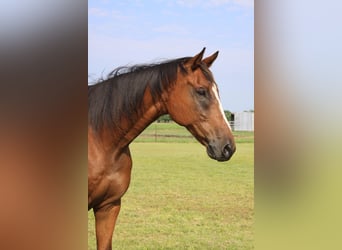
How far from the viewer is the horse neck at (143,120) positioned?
6.79 ft

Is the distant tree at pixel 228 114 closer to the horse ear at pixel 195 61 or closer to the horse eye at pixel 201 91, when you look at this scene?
the horse eye at pixel 201 91

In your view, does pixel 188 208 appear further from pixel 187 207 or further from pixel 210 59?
pixel 210 59

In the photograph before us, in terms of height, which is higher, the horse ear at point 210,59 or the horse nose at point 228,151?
the horse ear at point 210,59

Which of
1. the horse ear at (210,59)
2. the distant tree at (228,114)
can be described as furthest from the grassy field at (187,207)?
the horse ear at (210,59)

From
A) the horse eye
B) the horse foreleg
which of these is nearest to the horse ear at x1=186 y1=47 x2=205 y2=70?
the horse eye

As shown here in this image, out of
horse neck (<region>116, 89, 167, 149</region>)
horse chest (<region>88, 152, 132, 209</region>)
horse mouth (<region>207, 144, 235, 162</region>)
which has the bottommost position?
horse chest (<region>88, 152, 132, 209</region>)

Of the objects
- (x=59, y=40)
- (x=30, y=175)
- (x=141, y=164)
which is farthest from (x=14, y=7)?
(x=141, y=164)

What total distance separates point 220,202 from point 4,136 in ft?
3.70

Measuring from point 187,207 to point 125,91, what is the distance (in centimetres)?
70

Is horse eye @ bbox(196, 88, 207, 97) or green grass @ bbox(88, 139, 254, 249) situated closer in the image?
horse eye @ bbox(196, 88, 207, 97)

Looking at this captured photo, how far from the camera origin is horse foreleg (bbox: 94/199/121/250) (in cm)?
216

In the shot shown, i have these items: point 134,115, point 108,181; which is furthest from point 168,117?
point 108,181

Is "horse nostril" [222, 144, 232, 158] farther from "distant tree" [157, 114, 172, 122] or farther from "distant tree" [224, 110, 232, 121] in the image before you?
"distant tree" [157, 114, 172, 122]

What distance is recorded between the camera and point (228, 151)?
201 cm
